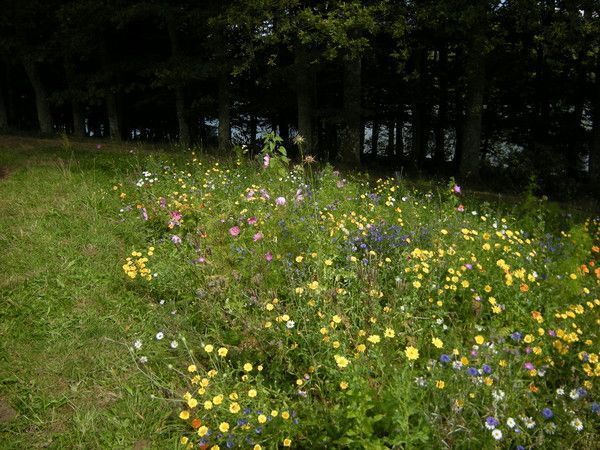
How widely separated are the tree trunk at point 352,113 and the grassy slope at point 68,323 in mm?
8014

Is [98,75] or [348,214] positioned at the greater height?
[98,75]

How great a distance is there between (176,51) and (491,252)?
14.8 m

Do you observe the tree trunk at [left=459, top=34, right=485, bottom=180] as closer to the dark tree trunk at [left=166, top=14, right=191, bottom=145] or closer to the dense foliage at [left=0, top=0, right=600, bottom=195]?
the dense foliage at [left=0, top=0, right=600, bottom=195]

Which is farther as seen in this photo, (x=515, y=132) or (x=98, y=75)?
(x=515, y=132)

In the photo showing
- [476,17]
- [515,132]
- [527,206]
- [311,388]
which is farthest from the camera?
[515,132]

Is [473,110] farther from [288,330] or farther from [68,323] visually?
[68,323]

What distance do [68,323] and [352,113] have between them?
11.0 meters

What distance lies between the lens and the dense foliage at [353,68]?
11.8 meters

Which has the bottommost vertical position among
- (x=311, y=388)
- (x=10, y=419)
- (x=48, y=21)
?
(x=10, y=419)

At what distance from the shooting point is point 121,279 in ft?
14.8

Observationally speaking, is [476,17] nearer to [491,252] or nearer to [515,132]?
[491,252]

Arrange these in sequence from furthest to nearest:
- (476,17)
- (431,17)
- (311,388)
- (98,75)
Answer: (98,75), (431,17), (476,17), (311,388)

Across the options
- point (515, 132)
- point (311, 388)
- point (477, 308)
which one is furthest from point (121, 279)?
point (515, 132)

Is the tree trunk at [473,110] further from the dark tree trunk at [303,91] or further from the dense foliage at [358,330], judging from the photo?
the dense foliage at [358,330]
